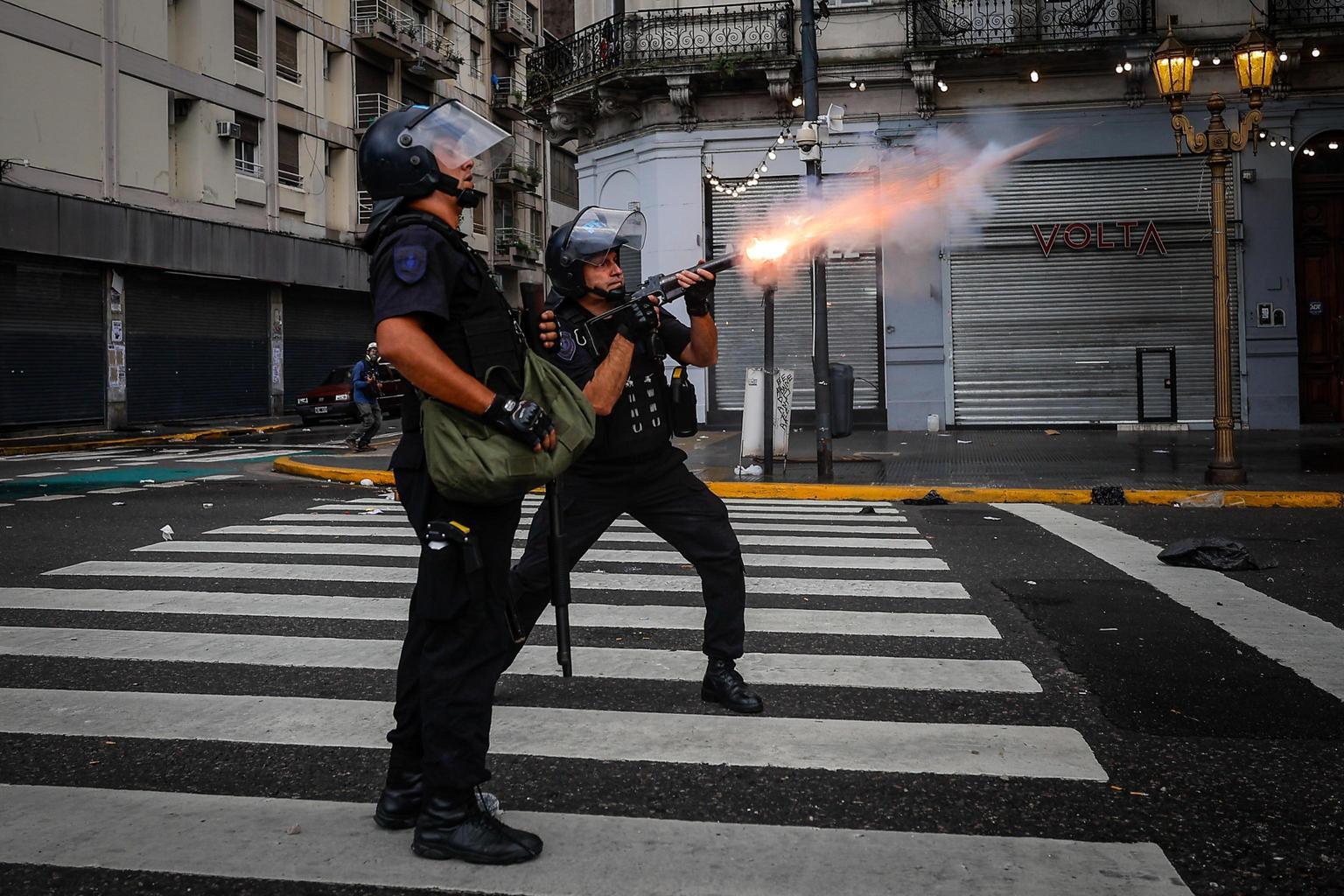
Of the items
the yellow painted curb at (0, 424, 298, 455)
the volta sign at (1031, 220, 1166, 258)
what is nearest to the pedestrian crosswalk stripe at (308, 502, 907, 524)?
the volta sign at (1031, 220, 1166, 258)

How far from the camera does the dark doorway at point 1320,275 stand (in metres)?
20.1

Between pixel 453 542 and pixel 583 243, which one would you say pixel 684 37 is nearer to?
pixel 583 243

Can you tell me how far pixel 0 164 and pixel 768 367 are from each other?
60.9 ft

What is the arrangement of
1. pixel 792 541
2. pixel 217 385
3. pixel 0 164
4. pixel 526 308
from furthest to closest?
1. pixel 217 385
2. pixel 0 164
3. pixel 792 541
4. pixel 526 308

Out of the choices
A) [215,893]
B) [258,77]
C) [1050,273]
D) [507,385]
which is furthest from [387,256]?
[258,77]

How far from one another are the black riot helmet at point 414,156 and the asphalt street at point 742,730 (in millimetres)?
1835

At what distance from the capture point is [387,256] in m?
3.15

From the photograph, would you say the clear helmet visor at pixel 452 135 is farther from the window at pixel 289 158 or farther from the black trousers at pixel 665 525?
the window at pixel 289 158

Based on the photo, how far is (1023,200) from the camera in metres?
20.8

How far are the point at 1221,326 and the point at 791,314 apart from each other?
9764mm

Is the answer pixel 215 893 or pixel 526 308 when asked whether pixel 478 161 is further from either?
pixel 215 893

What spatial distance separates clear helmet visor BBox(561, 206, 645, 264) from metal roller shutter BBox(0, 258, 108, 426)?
24667 mm

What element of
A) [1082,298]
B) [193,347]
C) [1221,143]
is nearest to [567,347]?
[1221,143]

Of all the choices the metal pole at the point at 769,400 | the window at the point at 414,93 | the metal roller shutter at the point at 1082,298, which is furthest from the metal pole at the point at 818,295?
the window at the point at 414,93
